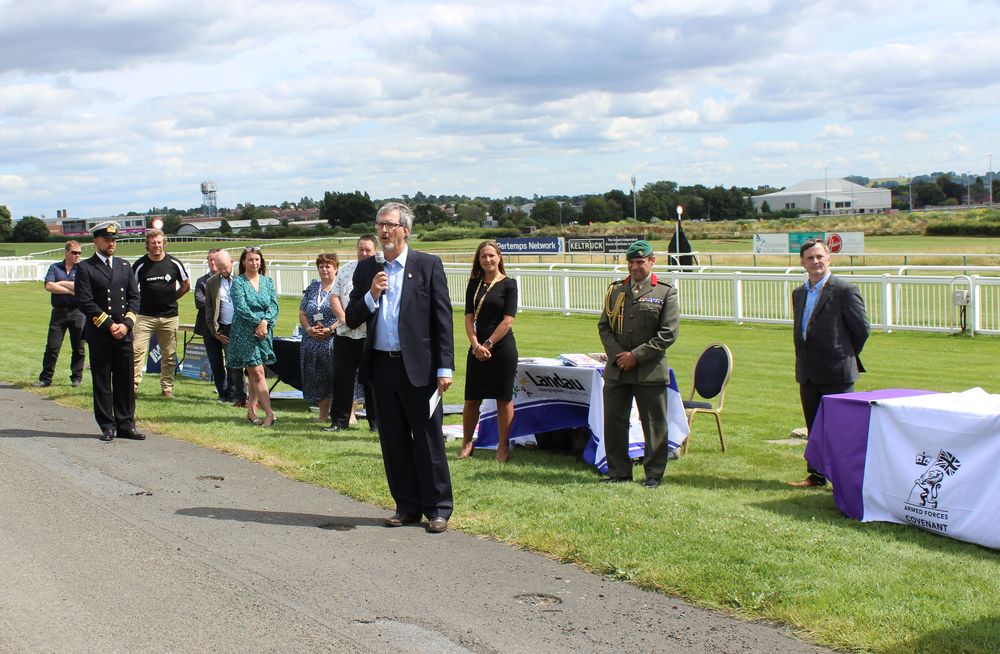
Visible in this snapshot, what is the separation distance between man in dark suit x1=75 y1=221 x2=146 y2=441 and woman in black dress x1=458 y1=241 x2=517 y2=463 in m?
3.77

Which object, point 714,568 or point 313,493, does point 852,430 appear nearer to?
point 714,568

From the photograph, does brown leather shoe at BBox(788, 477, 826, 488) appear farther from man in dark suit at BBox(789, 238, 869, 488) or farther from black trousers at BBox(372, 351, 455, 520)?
black trousers at BBox(372, 351, 455, 520)

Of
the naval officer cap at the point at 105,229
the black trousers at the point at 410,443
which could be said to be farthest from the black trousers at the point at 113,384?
the black trousers at the point at 410,443

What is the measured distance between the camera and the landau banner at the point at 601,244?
39.6m

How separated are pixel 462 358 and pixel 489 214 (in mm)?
83405

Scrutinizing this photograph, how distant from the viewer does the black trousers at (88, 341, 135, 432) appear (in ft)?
34.3

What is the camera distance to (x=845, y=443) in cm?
734

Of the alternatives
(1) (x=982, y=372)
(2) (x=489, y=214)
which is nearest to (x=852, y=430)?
(1) (x=982, y=372)

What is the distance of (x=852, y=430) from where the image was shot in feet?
24.0

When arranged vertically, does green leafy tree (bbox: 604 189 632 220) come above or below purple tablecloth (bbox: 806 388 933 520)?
above

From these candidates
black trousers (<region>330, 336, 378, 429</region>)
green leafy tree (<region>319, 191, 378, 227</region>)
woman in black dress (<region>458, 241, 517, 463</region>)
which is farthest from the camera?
green leafy tree (<region>319, 191, 378, 227</region>)

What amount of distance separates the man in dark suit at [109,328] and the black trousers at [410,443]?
4426 mm

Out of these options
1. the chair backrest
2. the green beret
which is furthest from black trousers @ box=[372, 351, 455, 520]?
the chair backrest

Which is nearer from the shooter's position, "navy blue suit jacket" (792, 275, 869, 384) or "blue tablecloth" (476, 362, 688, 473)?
"navy blue suit jacket" (792, 275, 869, 384)
